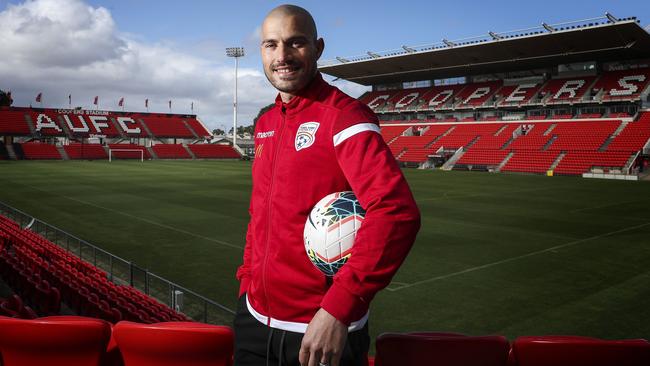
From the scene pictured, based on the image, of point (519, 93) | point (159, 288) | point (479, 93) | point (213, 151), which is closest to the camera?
point (159, 288)

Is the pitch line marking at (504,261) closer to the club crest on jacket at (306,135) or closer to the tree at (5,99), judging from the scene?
the club crest on jacket at (306,135)

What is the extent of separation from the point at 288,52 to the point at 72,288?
6.31 meters

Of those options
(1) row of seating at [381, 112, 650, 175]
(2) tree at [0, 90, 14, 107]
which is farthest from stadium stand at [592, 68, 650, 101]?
(2) tree at [0, 90, 14, 107]

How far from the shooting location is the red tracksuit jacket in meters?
1.74

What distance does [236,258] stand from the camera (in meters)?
12.1

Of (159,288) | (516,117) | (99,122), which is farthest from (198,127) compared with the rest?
(159,288)

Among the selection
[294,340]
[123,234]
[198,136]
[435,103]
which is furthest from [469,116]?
[294,340]

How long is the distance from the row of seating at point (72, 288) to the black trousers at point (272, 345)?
4192mm

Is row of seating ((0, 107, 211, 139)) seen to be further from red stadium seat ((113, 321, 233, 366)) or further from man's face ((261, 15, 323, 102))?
man's face ((261, 15, 323, 102))

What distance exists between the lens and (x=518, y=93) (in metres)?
54.7

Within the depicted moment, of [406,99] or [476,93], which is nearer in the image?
[476,93]

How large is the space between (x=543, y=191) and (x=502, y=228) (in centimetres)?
1323

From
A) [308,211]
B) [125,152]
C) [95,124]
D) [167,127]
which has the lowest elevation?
[125,152]

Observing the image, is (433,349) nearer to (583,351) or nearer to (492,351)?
(492,351)
